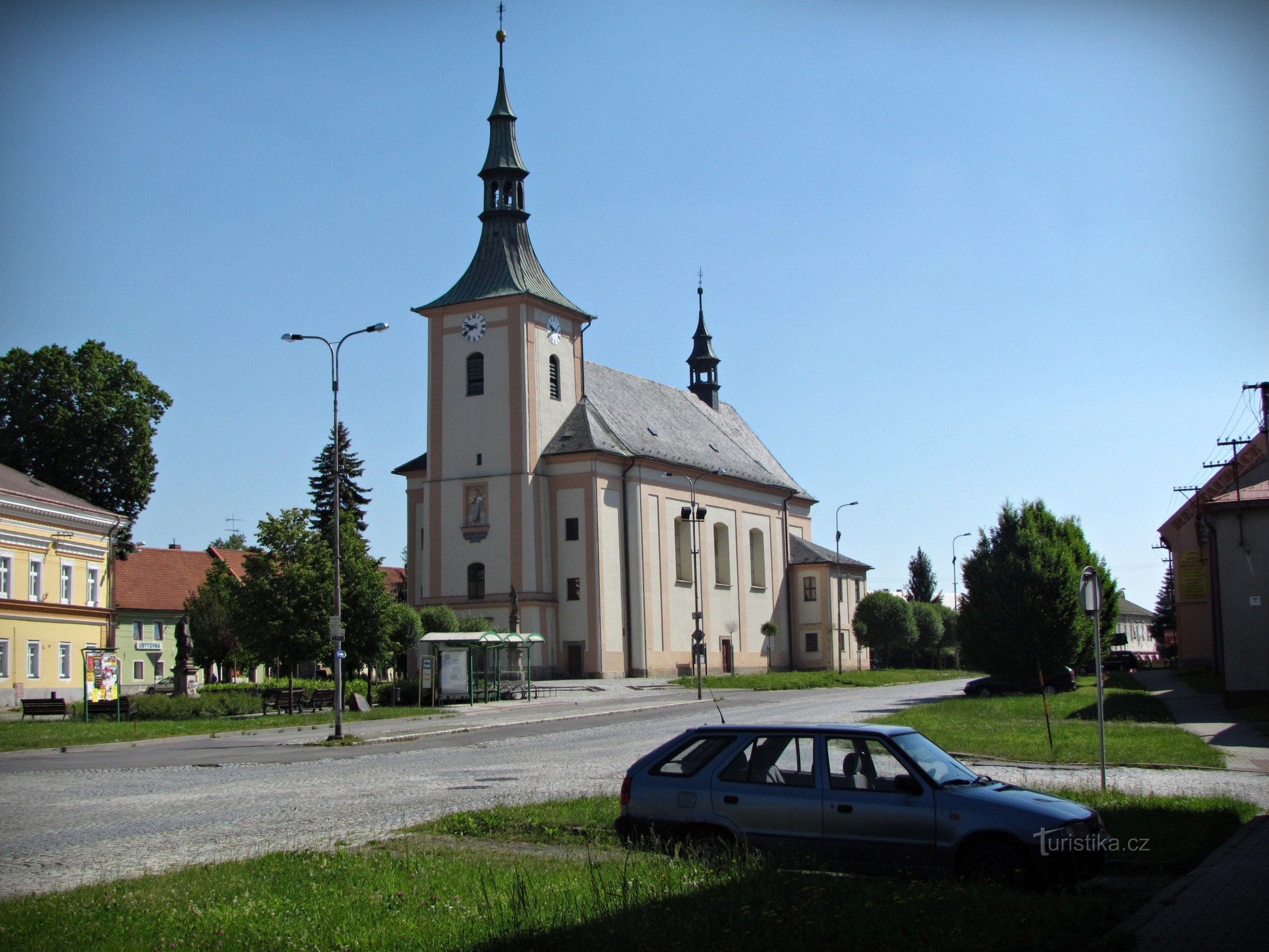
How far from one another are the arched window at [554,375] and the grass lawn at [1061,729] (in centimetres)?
2797

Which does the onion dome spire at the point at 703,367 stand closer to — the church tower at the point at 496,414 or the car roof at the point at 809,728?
the church tower at the point at 496,414

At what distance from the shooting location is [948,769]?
9594 mm

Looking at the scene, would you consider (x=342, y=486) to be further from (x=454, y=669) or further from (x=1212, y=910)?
(x=1212, y=910)

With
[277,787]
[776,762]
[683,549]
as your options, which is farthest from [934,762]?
[683,549]

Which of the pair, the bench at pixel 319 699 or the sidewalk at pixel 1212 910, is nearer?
the sidewalk at pixel 1212 910

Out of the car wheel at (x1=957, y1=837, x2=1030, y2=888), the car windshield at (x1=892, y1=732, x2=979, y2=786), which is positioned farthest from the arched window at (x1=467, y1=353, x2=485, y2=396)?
the car wheel at (x1=957, y1=837, x2=1030, y2=888)

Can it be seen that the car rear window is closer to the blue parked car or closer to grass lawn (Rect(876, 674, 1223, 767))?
the blue parked car

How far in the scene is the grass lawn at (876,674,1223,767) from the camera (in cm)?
1873

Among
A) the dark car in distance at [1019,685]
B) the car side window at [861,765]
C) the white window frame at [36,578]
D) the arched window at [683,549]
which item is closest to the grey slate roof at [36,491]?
the white window frame at [36,578]

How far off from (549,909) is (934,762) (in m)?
3.43

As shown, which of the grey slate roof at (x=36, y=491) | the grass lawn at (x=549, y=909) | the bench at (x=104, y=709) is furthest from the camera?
the grey slate roof at (x=36, y=491)

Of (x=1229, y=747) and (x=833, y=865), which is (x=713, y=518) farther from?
(x=833, y=865)

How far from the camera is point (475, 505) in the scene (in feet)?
186

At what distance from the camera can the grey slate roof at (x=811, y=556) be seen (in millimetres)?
73438
